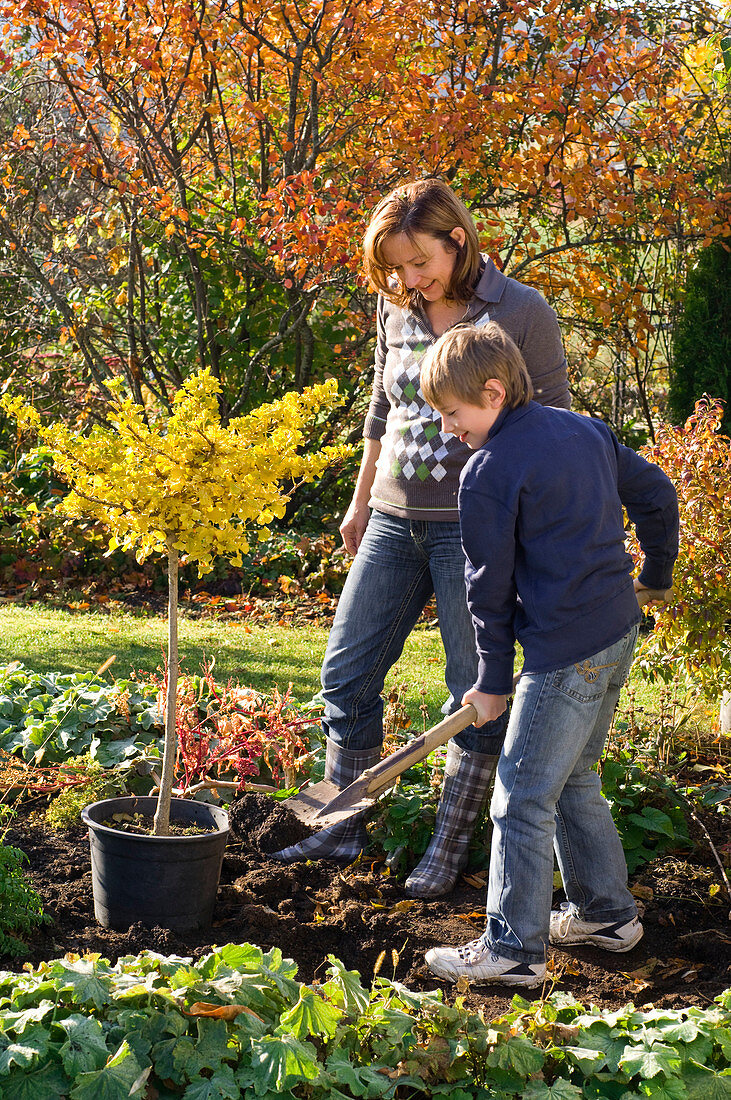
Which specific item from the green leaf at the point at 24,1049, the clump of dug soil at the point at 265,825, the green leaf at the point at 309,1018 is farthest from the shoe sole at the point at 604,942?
the green leaf at the point at 24,1049

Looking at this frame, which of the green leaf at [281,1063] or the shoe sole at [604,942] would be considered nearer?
the green leaf at [281,1063]

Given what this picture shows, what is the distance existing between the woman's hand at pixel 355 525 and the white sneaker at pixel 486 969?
1.36 meters

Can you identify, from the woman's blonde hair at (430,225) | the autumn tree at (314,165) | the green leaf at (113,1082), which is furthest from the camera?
the autumn tree at (314,165)

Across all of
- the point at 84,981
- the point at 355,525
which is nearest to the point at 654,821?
the point at 355,525

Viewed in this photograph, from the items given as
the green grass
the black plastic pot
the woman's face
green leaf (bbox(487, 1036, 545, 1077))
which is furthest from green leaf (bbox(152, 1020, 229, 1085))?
the green grass

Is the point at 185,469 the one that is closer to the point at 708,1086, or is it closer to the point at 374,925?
the point at 374,925

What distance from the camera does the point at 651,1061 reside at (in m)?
1.78

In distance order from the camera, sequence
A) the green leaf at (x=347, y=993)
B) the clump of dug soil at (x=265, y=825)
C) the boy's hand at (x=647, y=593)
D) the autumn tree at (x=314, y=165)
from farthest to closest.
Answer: the autumn tree at (x=314, y=165) → the clump of dug soil at (x=265, y=825) → the boy's hand at (x=647, y=593) → the green leaf at (x=347, y=993)

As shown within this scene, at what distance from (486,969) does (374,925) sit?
1.30ft

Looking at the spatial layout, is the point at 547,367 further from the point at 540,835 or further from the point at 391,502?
the point at 540,835

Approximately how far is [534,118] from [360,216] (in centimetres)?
157

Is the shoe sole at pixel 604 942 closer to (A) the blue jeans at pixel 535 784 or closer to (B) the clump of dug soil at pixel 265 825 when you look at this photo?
(A) the blue jeans at pixel 535 784

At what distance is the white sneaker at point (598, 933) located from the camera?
2.67 meters

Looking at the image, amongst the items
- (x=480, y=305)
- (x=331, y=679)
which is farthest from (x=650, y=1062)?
(x=480, y=305)
